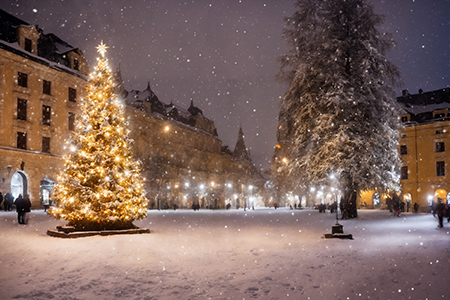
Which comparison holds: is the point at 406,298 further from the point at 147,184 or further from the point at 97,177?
the point at 147,184

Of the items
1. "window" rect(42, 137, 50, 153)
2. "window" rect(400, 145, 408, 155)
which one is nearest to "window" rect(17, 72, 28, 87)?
"window" rect(42, 137, 50, 153)

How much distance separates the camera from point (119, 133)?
16297 mm

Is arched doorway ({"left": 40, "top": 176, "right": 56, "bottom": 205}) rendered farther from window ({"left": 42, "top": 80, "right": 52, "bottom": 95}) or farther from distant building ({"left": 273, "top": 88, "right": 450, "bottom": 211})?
distant building ({"left": 273, "top": 88, "right": 450, "bottom": 211})

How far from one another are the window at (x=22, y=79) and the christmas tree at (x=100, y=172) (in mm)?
23437

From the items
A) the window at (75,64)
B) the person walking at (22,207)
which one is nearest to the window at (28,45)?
the window at (75,64)

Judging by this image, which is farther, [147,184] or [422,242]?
[147,184]

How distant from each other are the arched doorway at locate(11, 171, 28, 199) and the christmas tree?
2213cm

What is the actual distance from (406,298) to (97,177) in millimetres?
12425

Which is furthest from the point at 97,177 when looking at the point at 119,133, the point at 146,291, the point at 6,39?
Result: the point at 6,39

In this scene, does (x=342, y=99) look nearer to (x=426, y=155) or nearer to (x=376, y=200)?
(x=426, y=155)

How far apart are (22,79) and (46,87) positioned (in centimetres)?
305

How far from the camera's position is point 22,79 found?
1404 inches

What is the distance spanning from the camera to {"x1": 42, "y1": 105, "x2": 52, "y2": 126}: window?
125 feet

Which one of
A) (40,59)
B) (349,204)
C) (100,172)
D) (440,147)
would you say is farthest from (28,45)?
(440,147)
